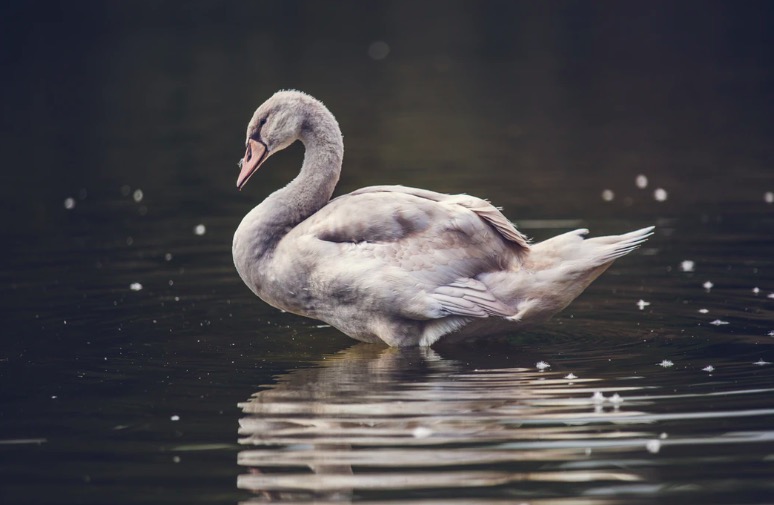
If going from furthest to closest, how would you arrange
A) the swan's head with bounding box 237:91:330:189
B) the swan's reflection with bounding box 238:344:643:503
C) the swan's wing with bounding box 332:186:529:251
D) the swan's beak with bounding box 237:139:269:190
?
the swan's beak with bounding box 237:139:269:190, the swan's head with bounding box 237:91:330:189, the swan's wing with bounding box 332:186:529:251, the swan's reflection with bounding box 238:344:643:503

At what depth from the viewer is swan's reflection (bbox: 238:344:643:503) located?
19.0ft

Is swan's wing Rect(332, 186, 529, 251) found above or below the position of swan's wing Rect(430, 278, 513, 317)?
above

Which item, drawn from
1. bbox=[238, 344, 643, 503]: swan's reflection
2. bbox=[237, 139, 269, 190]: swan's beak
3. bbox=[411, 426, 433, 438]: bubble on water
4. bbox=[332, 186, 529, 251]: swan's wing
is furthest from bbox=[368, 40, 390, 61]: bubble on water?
bbox=[411, 426, 433, 438]: bubble on water

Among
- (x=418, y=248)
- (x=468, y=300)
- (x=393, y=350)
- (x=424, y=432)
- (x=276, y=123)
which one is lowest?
(x=424, y=432)

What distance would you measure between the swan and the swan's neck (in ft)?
0.04

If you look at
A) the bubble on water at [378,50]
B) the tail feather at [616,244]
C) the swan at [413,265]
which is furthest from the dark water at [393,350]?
the bubble on water at [378,50]

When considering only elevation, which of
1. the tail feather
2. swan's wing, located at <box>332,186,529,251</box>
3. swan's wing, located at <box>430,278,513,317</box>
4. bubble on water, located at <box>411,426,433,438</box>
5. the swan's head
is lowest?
bubble on water, located at <box>411,426,433,438</box>

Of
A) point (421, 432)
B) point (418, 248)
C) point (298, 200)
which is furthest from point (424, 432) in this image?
point (298, 200)

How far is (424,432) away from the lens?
648cm

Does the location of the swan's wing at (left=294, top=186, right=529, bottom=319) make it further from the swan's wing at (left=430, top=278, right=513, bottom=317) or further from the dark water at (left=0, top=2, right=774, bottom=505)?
the dark water at (left=0, top=2, right=774, bottom=505)

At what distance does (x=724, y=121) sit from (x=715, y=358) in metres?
12.4

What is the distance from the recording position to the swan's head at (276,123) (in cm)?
895

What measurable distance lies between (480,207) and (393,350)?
3.56ft

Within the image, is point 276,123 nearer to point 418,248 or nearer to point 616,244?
point 418,248
